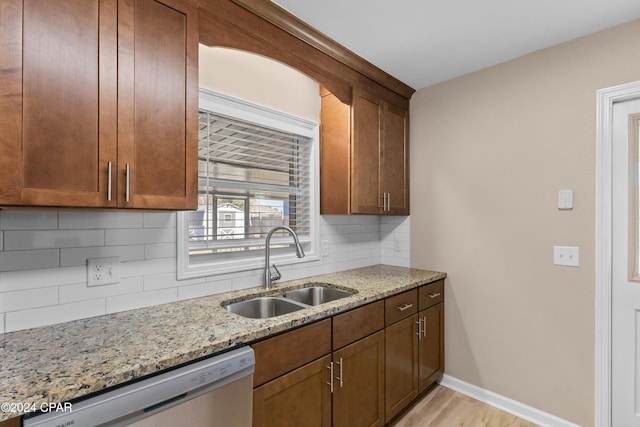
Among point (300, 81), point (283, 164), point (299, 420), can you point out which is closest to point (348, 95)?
point (300, 81)

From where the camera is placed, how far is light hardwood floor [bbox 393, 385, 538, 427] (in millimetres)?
2135

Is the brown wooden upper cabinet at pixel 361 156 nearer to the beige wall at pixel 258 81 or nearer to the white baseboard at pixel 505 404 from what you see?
the beige wall at pixel 258 81

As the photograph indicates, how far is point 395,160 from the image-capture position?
105 inches

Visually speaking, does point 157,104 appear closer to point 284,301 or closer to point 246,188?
point 246,188

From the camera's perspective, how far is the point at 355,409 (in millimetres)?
1781

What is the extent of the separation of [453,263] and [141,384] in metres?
2.27

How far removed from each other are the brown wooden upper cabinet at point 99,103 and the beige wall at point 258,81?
0.44 meters

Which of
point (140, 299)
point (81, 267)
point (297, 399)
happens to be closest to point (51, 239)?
point (81, 267)

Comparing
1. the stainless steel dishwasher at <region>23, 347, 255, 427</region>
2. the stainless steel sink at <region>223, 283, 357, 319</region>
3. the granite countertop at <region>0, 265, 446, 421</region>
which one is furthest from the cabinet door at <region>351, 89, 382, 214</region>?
the stainless steel dishwasher at <region>23, 347, 255, 427</region>

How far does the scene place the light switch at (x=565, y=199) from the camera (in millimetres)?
2021

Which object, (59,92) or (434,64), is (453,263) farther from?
(59,92)

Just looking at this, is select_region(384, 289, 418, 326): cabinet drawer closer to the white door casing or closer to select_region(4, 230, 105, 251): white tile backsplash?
the white door casing

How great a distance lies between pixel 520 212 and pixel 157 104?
2.30 metres

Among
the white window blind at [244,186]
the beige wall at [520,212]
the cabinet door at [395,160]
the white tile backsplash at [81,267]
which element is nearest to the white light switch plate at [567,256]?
the beige wall at [520,212]
